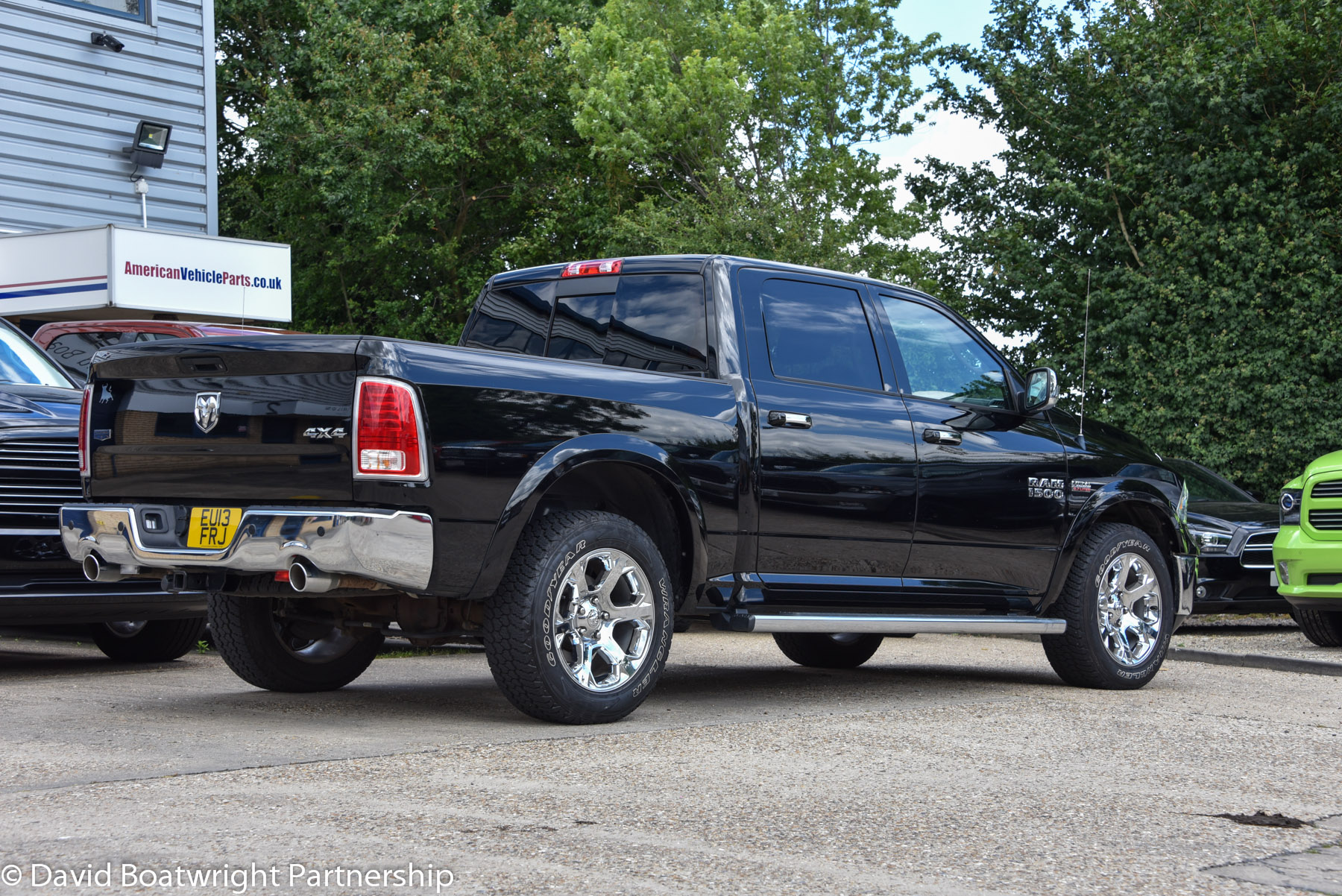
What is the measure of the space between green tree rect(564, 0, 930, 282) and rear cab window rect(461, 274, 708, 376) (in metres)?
15.1

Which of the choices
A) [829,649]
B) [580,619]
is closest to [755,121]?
[829,649]

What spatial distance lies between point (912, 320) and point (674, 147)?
18177 mm

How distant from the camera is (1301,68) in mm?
18078

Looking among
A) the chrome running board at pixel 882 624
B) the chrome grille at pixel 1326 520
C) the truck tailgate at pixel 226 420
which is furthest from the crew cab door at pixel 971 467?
Result: the chrome grille at pixel 1326 520

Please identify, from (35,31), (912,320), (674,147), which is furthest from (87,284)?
(674,147)

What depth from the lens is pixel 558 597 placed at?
545 centimetres

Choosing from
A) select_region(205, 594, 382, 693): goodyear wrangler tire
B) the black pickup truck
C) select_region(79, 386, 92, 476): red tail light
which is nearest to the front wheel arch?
the black pickup truck

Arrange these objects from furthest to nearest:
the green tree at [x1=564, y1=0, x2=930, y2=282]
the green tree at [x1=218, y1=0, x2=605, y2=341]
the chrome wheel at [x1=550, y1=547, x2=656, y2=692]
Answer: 1. the green tree at [x1=218, y1=0, x2=605, y2=341]
2. the green tree at [x1=564, y1=0, x2=930, y2=282]
3. the chrome wheel at [x1=550, y1=547, x2=656, y2=692]

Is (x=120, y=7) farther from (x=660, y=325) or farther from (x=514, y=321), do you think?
(x=660, y=325)

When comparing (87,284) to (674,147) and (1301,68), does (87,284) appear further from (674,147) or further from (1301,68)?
(1301,68)

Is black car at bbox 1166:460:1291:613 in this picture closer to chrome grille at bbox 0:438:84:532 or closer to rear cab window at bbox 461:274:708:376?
rear cab window at bbox 461:274:708:376

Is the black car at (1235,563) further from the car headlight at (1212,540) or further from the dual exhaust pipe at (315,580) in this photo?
the dual exhaust pipe at (315,580)

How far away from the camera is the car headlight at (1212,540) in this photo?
1164cm

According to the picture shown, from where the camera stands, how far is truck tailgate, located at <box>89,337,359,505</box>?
5.14 metres
